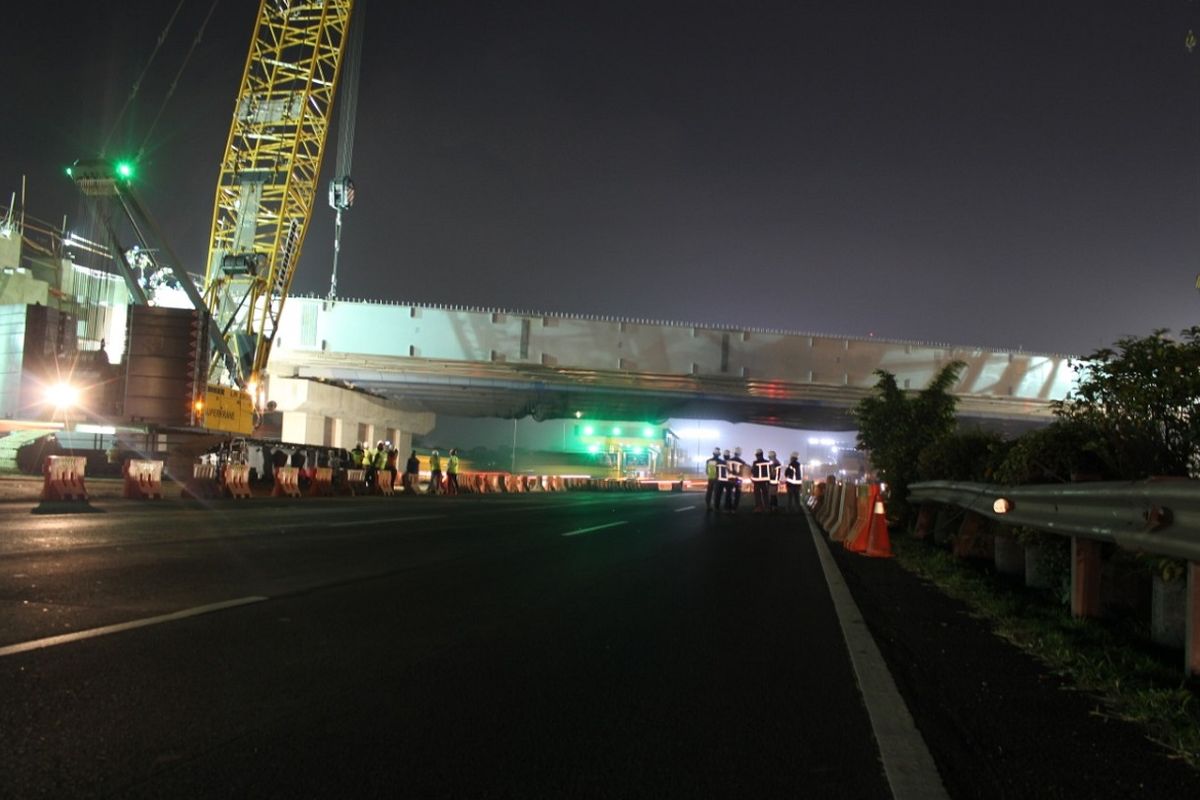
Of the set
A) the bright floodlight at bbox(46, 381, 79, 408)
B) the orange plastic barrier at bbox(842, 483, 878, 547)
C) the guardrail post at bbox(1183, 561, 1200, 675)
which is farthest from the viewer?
the bright floodlight at bbox(46, 381, 79, 408)

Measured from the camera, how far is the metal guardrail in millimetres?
4969

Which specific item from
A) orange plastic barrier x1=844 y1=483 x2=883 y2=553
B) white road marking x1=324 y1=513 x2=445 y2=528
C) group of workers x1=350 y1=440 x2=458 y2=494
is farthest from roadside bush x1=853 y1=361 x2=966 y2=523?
group of workers x1=350 y1=440 x2=458 y2=494

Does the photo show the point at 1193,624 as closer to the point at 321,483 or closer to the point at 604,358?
the point at 321,483

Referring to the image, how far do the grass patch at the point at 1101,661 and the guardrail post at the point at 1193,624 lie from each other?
0.34 ft

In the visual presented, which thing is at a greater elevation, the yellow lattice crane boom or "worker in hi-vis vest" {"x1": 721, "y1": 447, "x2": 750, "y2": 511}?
the yellow lattice crane boom

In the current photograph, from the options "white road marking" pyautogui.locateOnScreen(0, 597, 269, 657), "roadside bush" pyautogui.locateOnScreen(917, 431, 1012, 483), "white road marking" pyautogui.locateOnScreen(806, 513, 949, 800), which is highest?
"roadside bush" pyautogui.locateOnScreen(917, 431, 1012, 483)

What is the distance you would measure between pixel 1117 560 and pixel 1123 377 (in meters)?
1.97

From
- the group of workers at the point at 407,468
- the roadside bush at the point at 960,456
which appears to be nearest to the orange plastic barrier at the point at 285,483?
the group of workers at the point at 407,468

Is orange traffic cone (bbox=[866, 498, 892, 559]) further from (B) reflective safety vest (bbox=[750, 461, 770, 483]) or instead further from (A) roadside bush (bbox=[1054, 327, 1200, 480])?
(B) reflective safety vest (bbox=[750, 461, 770, 483])

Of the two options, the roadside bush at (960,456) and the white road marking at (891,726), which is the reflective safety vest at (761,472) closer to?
the roadside bush at (960,456)

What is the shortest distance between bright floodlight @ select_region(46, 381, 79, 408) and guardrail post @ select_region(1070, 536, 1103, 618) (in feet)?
93.4

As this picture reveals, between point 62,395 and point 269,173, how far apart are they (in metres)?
20.8

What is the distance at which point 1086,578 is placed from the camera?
7.27 metres

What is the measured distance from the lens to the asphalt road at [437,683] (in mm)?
3725
